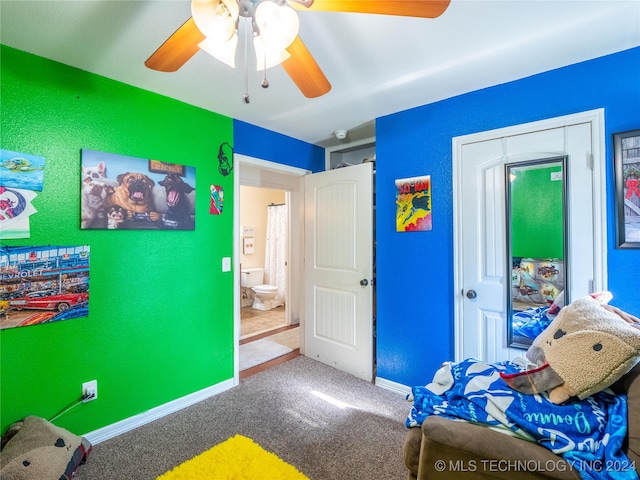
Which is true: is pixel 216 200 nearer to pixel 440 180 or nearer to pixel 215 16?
pixel 215 16

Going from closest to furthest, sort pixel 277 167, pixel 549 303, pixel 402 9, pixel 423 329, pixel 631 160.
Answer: pixel 402 9
pixel 631 160
pixel 549 303
pixel 423 329
pixel 277 167

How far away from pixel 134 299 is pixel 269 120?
69.4 inches

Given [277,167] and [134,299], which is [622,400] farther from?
[277,167]

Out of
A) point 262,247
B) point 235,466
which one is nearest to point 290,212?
point 262,247

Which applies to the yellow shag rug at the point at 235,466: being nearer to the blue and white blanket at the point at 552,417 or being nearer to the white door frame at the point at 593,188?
the blue and white blanket at the point at 552,417

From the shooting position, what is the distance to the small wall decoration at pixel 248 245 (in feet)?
18.6

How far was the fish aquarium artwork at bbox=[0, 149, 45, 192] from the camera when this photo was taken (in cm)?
167

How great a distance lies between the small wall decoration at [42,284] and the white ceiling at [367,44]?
1122 millimetres

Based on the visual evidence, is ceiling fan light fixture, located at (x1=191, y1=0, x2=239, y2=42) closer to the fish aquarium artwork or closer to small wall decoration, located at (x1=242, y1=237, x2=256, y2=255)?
the fish aquarium artwork

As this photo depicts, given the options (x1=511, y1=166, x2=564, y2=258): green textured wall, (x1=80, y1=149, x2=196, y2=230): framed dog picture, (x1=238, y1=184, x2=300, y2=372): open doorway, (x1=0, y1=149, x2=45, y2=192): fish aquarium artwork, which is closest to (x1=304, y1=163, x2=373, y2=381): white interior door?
(x1=511, y1=166, x2=564, y2=258): green textured wall

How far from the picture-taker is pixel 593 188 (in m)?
1.82

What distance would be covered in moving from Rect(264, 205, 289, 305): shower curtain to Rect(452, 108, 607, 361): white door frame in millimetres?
3545

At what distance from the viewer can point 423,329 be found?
8.12ft

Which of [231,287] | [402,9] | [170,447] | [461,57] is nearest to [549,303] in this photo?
[461,57]
